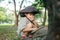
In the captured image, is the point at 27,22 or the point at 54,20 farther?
the point at 27,22

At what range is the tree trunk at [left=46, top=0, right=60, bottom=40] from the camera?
1046 millimetres

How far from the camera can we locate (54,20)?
107 centimetres

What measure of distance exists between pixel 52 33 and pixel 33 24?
104 inches

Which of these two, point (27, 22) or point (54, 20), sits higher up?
point (54, 20)

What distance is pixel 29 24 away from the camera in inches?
142

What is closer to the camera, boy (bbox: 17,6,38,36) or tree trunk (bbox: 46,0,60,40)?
tree trunk (bbox: 46,0,60,40)

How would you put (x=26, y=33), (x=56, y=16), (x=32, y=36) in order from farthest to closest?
(x=26, y=33)
(x=32, y=36)
(x=56, y=16)

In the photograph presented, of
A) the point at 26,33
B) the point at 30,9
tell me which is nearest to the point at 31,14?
the point at 30,9

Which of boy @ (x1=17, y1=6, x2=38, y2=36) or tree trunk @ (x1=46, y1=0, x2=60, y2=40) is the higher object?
tree trunk @ (x1=46, y1=0, x2=60, y2=40)

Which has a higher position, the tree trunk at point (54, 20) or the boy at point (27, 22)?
the tree trunk at point (54, 20)

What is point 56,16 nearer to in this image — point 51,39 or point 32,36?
point 51,39

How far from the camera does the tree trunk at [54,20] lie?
1.05 m

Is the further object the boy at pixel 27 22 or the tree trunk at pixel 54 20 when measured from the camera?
the boy at pixel 27 22

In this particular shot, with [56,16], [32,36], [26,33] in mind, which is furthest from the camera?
[26,33]
